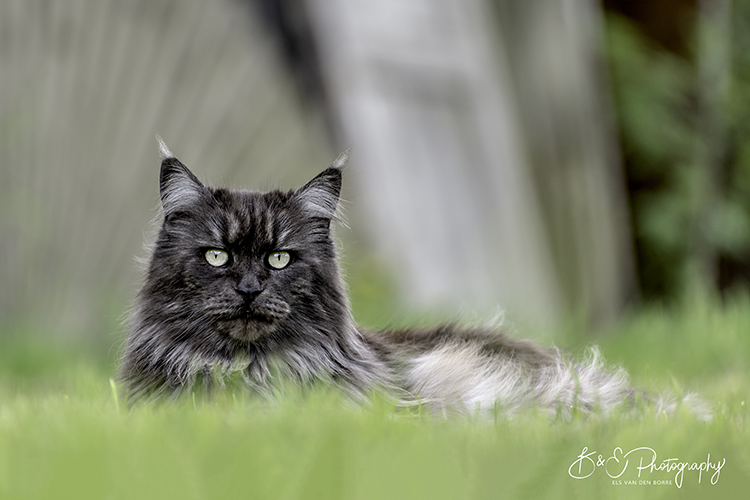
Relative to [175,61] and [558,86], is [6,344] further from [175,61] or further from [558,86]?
[558,86]

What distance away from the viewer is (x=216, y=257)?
2.12m

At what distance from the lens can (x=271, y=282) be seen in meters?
2.10

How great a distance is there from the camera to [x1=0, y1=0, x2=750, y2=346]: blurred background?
5.25m

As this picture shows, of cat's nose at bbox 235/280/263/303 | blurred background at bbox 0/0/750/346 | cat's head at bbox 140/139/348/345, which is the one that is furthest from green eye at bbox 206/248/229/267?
blurred background at bbox 0/0/750/346

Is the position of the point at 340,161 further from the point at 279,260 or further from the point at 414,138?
the point at 414,138

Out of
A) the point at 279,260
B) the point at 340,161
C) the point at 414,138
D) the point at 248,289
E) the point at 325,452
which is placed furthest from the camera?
the point at 414,138

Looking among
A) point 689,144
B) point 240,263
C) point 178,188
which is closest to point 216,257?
point 240,263

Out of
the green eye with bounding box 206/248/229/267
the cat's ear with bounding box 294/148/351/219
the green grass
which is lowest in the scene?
the green grass

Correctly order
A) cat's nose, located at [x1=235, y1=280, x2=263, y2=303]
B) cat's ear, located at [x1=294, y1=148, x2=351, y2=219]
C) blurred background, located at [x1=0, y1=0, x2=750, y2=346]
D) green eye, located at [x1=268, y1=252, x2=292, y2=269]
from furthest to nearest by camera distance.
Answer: blurred background, located at [x1=0, y1=0, x2=750, y2=346] → cat's ear, located at [x1=294, y1=148, x2=351, y2=219] → green eye, located at [x1=268, y1=252, x2=292, y2=269] → cat's nose, located at [x1=235, y1=280, x2=263, y2=303]

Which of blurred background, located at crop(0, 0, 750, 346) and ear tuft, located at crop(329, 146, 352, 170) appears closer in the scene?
ear tuft, located at crop(329, 146, 352, 170)

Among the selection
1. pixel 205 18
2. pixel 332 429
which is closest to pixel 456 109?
pixel 205 18

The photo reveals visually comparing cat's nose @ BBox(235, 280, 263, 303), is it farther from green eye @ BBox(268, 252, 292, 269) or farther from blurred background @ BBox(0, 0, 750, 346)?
blurred background @ BBox(0, 0, 750, 346)

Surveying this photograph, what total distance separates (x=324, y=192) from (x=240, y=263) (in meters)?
0.40

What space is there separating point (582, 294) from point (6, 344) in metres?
5.39
